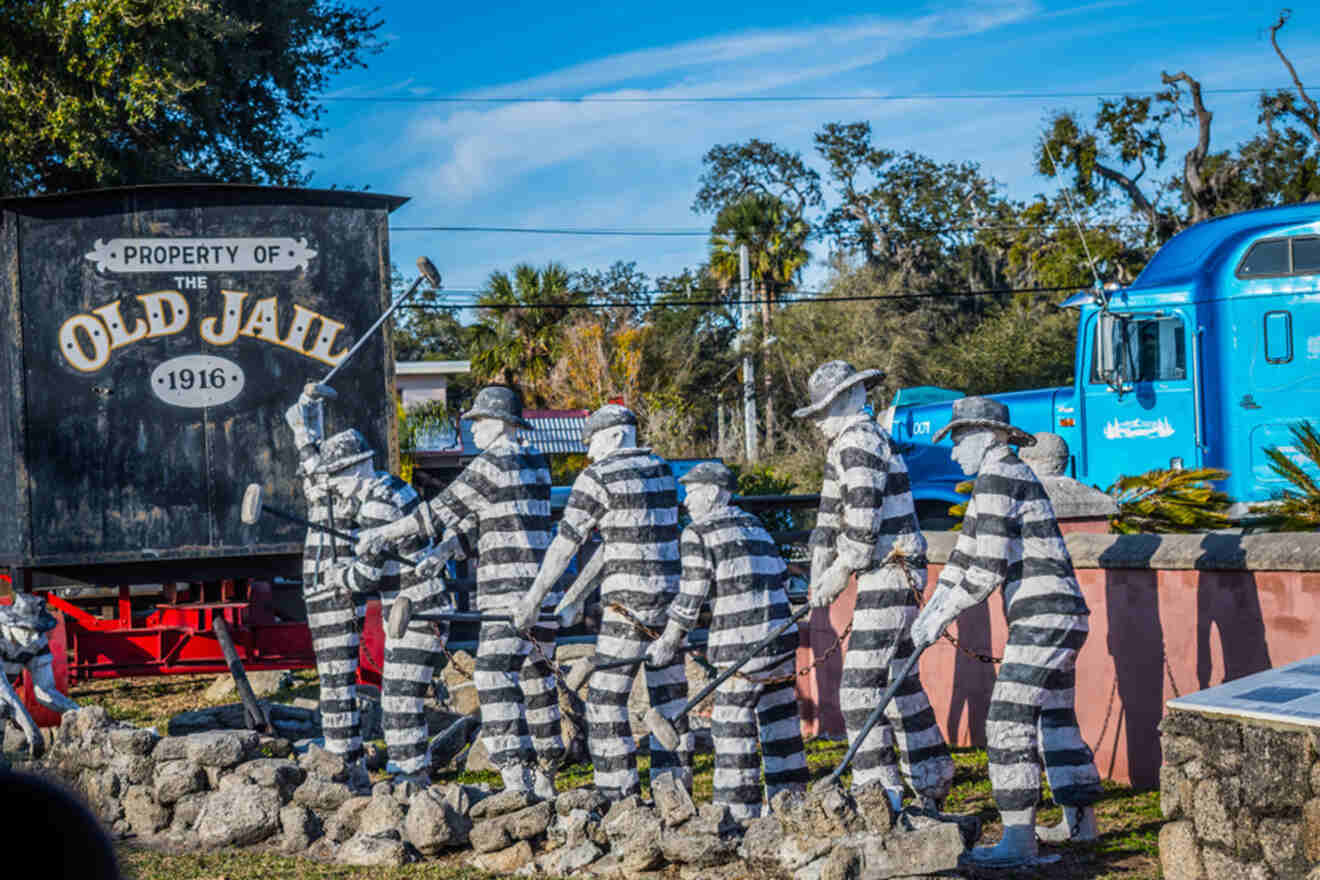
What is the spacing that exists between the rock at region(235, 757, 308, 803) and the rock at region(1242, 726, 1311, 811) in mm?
4344

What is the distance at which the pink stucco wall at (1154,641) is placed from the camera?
632cm

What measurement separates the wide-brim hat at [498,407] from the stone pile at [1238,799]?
13.1ft

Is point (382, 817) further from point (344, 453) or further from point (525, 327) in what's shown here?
point (525, 327)

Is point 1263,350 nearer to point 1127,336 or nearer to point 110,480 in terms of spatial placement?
point 1127,336

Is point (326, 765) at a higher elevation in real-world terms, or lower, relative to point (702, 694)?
lower

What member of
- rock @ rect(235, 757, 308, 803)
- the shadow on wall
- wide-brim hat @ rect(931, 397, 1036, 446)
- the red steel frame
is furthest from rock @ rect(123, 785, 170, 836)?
the shadow on wall

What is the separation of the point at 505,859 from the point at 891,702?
70.6 inches

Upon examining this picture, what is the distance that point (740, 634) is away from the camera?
6.59 m

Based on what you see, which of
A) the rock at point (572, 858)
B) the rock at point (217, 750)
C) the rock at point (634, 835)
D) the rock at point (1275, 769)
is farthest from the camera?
the rock at point (217, 750)

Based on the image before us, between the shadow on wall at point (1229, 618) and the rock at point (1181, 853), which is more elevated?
the shadow on wall at point (1229, 618)

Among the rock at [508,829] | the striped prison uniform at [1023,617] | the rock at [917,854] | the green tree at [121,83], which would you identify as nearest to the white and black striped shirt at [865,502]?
the striped prison uniform at [1023,617]

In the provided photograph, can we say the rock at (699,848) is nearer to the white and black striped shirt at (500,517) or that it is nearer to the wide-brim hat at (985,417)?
the wide-brim hat at (985,417)

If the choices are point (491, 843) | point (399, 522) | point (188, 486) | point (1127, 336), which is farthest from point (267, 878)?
point (1127, 336)

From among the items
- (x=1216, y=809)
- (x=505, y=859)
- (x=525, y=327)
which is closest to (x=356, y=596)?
(x=505, y=859)
